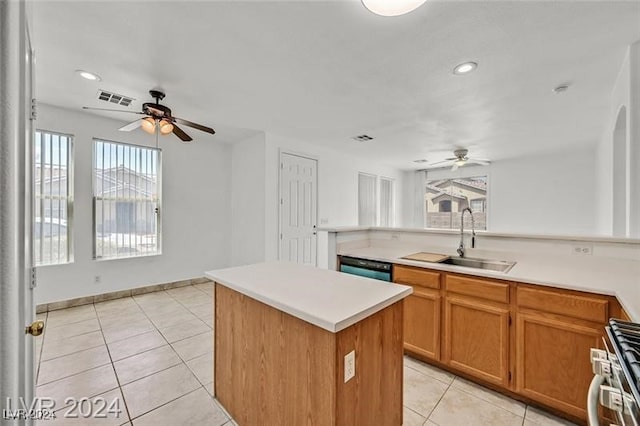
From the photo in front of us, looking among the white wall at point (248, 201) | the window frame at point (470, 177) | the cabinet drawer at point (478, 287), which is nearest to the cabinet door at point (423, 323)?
the cabinet drawer at point (478, 287)

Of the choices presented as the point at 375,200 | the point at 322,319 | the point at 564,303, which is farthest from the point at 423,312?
the point at 375,200

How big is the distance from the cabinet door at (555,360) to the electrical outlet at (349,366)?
1441mm

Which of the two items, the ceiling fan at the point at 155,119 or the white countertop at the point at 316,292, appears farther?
the ceiling fan at the point at 155,119

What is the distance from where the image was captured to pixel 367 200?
673cm

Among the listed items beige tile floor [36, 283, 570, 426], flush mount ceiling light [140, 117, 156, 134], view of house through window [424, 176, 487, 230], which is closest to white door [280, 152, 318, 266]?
beige tile floor [36, 283, 570, 426]

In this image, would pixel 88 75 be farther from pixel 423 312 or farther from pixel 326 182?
pixel 423 312

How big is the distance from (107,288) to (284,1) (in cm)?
449

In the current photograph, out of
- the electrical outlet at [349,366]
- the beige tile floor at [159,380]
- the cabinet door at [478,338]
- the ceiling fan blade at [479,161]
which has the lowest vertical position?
the beige tile floor at [159,380]

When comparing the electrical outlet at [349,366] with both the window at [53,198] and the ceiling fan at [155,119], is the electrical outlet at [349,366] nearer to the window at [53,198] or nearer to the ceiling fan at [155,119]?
the ceiling fan at [155,119]

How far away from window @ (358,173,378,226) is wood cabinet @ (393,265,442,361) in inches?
160

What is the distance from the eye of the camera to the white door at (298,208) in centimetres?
462

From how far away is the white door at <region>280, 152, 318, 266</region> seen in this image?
15.2 feet

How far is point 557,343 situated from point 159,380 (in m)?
2.98

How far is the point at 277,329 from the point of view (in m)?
1.37
